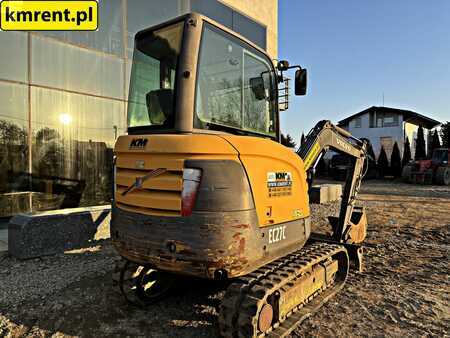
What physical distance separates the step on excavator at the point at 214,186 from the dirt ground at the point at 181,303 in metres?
0.29

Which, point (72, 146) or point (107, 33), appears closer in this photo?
point (72, 146)

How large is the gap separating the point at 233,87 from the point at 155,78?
0.81 m

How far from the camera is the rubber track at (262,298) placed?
9.17 feet

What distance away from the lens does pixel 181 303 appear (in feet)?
13.0

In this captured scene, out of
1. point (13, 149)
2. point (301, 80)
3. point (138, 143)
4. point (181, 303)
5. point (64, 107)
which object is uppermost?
point (64, 107)

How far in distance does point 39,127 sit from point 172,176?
22.2 ft

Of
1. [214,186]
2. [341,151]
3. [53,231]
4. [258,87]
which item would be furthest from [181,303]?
[341,151]

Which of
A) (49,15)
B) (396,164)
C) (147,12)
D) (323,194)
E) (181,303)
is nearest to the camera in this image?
(181,303)

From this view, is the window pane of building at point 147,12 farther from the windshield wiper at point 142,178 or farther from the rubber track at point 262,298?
the rubber track at point 262,298

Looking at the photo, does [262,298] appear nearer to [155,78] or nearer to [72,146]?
[155,78]

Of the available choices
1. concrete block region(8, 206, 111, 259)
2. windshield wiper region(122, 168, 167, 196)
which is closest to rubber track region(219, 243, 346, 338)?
windshield wiper region(122, 168, 167, 196)

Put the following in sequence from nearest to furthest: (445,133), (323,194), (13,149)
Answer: (13,149) < (323,194) < (445,133)

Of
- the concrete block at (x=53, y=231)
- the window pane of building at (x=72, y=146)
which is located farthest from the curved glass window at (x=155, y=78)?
the window pane of building at (x=72, y=146)

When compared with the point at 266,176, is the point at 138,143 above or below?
above
